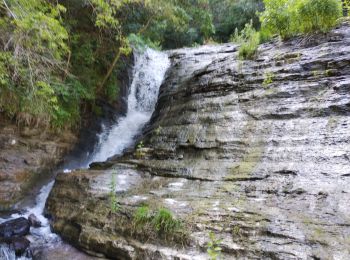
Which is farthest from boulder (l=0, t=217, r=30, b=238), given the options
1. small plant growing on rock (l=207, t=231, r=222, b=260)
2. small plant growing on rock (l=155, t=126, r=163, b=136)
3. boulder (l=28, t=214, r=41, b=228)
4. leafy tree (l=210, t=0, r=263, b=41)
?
leafy tree (l=210, t=0, r=263, b=41)

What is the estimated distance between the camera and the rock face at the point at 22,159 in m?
7.29

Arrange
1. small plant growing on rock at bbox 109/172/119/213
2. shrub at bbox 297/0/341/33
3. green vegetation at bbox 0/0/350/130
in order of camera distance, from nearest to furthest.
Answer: small plant growing on rock at bbox 109/172/119/213
green vegetation at bbox 0/0/350/130
shrub at bbox 297/0/341/33

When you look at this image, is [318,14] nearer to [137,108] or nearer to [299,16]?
[299,16]

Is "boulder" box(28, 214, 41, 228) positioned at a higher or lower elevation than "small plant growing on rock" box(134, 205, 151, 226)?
lower

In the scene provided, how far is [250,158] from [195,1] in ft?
20.6

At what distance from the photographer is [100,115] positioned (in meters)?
10.2

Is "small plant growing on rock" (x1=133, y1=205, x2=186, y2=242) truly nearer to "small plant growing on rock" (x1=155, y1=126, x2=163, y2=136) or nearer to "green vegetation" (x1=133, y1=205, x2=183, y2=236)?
"green vegetation" (x1=133, y1=205, x2=183, y2=236)

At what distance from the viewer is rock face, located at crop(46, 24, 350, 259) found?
12.6 ft

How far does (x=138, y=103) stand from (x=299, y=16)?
610 centimetres

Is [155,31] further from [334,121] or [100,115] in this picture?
[334,121]

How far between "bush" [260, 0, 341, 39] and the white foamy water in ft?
15.6

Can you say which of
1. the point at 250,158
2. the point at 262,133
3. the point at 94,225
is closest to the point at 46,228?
the point at 94,225

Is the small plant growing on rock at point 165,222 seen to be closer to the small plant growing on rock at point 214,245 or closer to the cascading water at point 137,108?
the small plant growing on rock at point 214,245

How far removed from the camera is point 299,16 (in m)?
6.97
